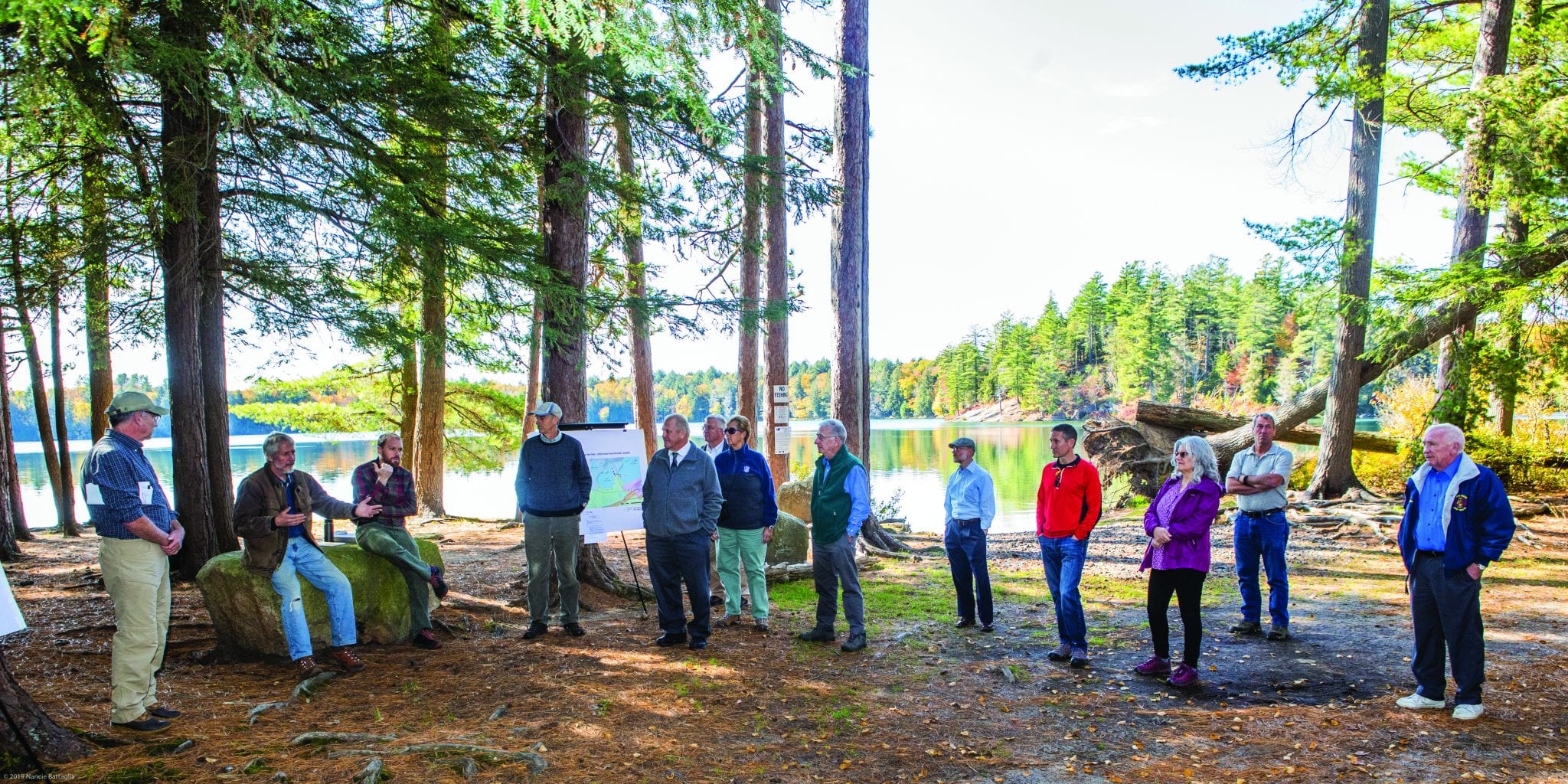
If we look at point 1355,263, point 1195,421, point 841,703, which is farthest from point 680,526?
point 1195,421

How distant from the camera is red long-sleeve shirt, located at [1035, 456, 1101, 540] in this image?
5637 millimetres

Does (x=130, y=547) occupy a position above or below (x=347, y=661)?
above

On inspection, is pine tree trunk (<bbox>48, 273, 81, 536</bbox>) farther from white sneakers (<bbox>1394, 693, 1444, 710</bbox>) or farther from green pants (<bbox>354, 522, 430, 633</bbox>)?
white sneakers (<bbox>1394, 693, 1444, 710</bbox>)

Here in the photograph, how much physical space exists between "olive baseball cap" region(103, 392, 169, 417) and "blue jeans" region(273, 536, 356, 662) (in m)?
1.37

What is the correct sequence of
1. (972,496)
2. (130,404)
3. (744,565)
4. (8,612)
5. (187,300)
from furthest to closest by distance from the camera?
(187,300)
(744,565)
(972,496)
(130,404)
(8,612)

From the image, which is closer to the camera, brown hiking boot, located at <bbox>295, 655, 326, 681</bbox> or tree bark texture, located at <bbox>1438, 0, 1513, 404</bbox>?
brown hiking boot, located at <bbox>295, 655, 326, 681</bbox>

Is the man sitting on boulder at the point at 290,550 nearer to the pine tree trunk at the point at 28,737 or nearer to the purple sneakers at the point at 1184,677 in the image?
the pine tree trunk at the point at 28,737

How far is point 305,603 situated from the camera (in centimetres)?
562

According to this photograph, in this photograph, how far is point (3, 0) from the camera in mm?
3297

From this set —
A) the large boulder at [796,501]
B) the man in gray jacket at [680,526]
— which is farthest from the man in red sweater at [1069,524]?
the large boulder at [796,501]

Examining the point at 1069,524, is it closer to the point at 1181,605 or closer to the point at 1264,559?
the point at 1181,605

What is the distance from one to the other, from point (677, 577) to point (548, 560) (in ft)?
3.33

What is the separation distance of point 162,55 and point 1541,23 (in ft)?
47.7

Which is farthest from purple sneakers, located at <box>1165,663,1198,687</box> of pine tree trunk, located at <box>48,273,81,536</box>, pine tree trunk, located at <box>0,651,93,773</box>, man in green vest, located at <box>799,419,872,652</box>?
pine tree trunk, located at <box>48,273,81,536</box>
